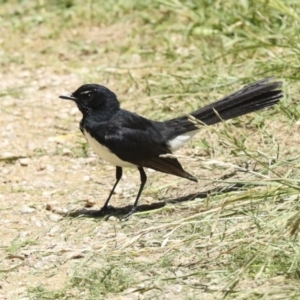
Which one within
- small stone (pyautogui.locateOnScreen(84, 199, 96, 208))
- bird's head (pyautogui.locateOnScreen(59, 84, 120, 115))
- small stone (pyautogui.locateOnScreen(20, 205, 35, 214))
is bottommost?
small stone (pyautogui.locateOnScreen(84, 199, 96, 208))

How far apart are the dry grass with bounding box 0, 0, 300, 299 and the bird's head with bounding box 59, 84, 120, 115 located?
1.91ft

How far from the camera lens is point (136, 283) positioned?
5297 millimetres

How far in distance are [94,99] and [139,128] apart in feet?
1.37

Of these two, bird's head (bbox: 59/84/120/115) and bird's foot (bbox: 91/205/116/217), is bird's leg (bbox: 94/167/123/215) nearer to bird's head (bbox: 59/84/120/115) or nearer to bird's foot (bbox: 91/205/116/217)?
bird's foot (bbox: 91/205/116/217)

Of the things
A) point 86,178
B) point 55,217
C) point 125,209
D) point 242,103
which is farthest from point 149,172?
point 55,217

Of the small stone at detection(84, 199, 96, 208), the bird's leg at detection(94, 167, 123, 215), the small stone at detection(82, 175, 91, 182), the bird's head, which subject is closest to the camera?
the bird's leg at detection(94, 167, 123, 215)

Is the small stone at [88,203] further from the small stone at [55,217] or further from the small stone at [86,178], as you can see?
Result: the small stone at [86,178]

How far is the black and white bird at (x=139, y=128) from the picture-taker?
266 inches

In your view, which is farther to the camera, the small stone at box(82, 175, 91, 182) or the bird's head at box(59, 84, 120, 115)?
the small stone at box(82, 175, 91, 182)

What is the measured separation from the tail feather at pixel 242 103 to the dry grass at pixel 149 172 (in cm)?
21

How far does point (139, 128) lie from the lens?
22.9ft

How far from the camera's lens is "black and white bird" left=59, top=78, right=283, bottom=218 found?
6.77 meters

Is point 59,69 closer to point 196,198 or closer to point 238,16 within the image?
point 238,16

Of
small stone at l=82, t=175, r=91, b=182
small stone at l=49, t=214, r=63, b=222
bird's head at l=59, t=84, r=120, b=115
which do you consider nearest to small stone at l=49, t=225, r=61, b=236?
small stone at l=49, t=214, r=63, b=222
